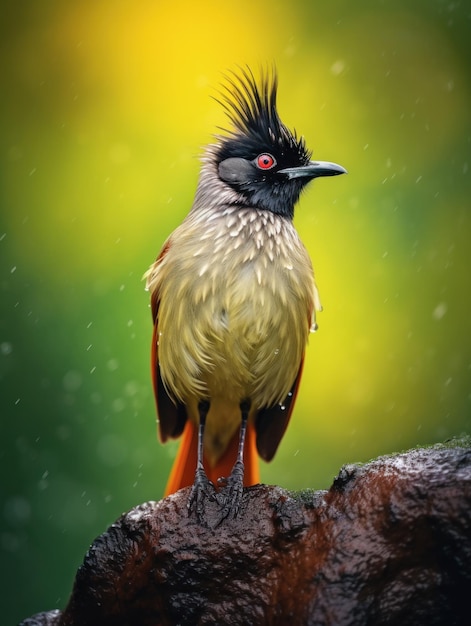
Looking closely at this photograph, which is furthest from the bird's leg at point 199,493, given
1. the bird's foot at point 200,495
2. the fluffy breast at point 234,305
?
the fluffy breast at point 234,305

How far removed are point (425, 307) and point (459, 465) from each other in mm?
3256

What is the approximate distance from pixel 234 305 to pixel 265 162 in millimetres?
823

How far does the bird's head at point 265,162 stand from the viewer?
380 centimetres

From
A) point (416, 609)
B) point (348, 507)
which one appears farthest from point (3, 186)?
point (416, 609)

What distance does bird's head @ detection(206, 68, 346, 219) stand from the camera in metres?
3.80

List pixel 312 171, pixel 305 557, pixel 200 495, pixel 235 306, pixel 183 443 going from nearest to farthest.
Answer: pixel 305 557 < pixel 200 495 < pixel 235 306 < pixel 312 171 < pixel 183 443

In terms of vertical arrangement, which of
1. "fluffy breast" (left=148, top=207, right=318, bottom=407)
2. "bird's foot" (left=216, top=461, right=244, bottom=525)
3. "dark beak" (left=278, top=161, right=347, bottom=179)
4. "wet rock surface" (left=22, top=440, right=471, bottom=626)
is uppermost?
"dark beak" (left=278, top=161, right=347, bottom=179)

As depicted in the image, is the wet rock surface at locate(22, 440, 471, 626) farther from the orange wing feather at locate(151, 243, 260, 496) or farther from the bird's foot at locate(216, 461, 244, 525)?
the orange wing feather at locate(151, 243, 260, 496)

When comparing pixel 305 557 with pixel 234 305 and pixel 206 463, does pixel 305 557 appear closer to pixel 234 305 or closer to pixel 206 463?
pixel 234 305

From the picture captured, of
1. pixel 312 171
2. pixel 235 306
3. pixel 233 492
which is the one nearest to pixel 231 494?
pixel 233 492

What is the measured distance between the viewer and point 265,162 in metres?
3.84

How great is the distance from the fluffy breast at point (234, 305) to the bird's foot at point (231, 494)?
0.40 meters

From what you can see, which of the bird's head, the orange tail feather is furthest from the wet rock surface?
the bird's head

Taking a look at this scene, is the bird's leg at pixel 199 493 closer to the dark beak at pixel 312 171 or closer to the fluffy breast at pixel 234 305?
the fluffy breast at pixel 234 305
